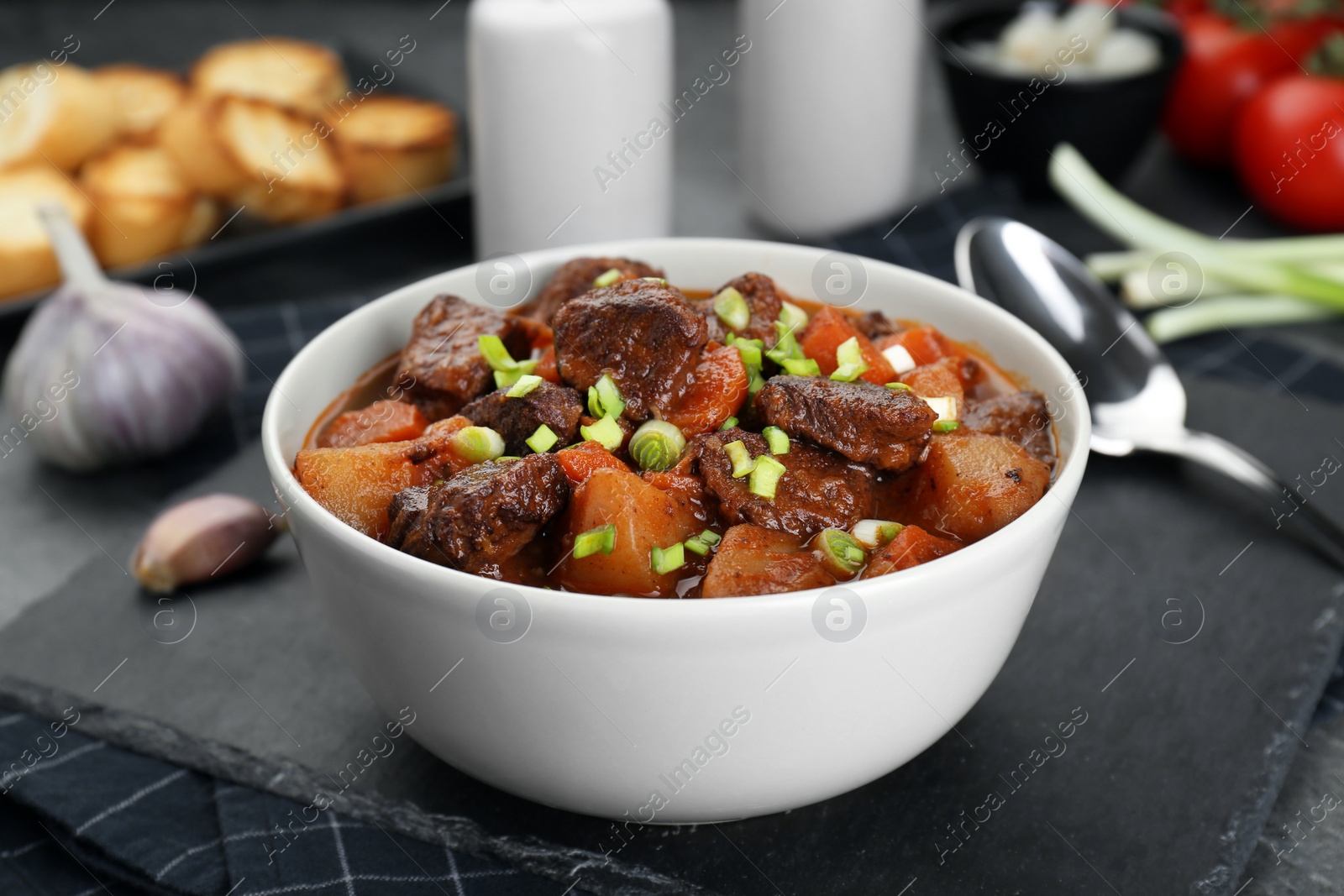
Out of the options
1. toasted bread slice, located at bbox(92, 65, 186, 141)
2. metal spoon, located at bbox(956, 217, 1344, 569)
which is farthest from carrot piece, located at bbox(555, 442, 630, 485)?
toasted bread slice, located at bbox(92, 65, 186, 141)

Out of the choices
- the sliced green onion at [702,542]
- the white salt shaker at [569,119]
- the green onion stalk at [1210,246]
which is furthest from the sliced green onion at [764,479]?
the green onion stalk at [1210,246]

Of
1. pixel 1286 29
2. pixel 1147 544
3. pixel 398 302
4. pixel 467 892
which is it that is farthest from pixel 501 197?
pixel 1286 29

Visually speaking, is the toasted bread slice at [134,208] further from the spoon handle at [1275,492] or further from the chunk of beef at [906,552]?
the spoon handle at [1275,492]

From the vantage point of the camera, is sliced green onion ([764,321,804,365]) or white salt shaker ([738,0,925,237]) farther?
white salt shaker ([738,0,925,237])

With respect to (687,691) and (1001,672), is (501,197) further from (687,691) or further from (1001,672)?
(687,691)

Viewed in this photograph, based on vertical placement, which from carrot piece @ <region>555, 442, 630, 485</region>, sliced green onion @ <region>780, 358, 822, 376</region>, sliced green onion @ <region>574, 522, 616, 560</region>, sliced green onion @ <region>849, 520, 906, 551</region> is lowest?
sliced green onion @ <region>849, 520, 906, 551</region>

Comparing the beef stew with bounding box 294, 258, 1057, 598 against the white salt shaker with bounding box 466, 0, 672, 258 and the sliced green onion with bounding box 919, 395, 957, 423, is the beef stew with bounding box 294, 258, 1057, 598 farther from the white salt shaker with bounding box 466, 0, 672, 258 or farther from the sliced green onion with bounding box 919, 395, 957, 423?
the white salt shaker with bounding box 466, 0, 672, 258
